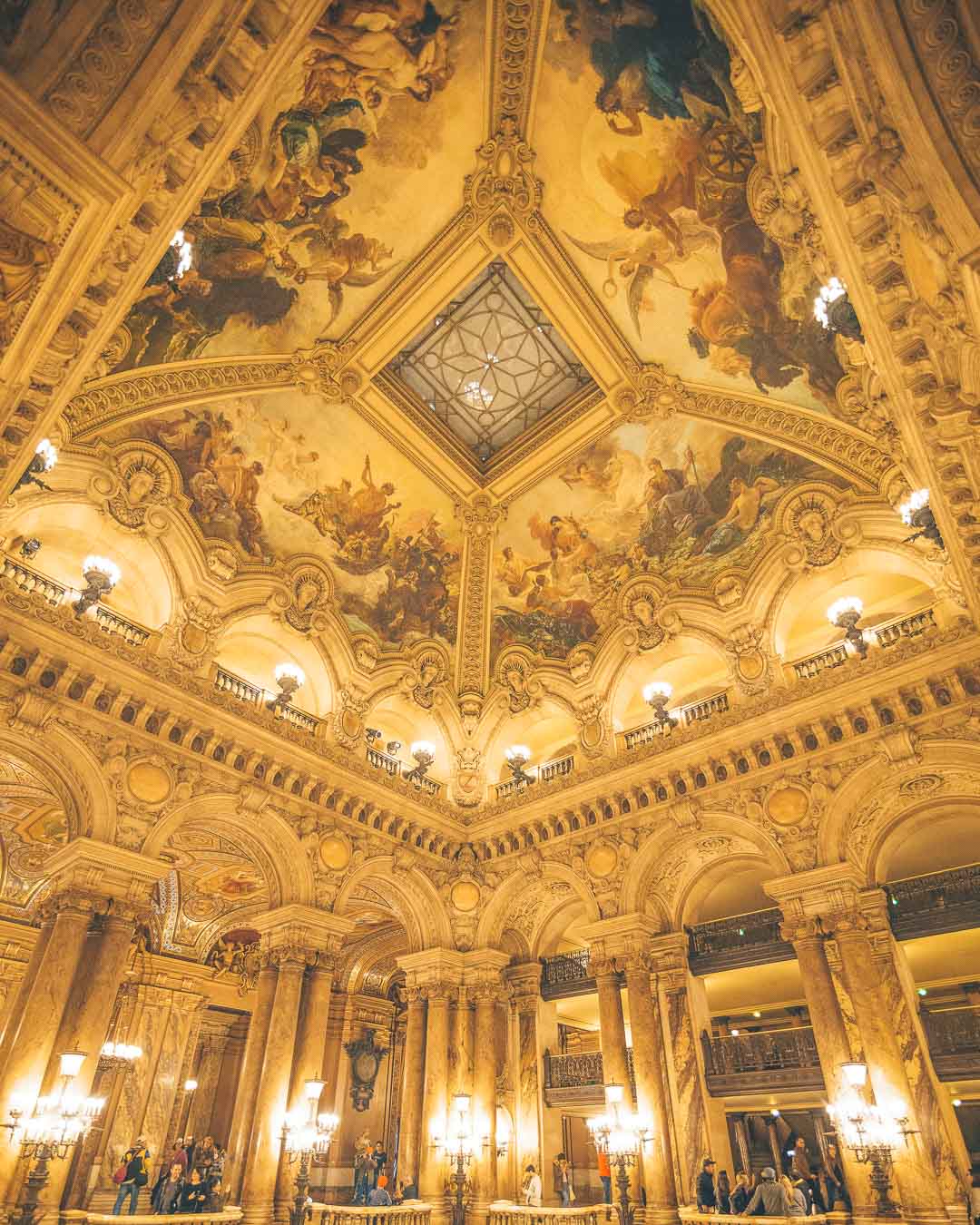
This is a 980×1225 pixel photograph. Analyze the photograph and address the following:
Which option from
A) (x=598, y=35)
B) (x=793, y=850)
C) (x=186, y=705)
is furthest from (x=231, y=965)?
(x=598, y=35)

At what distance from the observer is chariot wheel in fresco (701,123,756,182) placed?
11.3 meters

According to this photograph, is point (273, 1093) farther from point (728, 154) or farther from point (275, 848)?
point (728, 154)

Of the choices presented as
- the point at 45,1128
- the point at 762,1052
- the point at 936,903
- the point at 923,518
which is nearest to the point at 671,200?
the point at 923,518

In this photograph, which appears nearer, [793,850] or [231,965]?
[793,850]

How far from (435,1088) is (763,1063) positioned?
621 cm

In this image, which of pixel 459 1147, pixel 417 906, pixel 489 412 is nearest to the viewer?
pixel 459 1147

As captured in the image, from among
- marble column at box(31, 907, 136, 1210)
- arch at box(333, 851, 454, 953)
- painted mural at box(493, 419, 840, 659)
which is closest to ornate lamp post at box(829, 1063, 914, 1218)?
arch at box(333, 851, 454, 953)

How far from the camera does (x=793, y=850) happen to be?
1323 centimetres

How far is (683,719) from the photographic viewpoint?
15.8 meters

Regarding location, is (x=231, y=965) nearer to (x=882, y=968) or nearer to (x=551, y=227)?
(x=882, y=968)

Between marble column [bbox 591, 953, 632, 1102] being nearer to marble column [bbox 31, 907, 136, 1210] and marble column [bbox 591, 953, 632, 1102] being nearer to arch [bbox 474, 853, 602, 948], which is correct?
arch [bbox 474, 853, 602, 948]

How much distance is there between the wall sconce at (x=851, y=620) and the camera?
13836 millimetres

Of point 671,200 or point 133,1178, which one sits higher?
point 671,200

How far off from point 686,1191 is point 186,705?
462 inches
